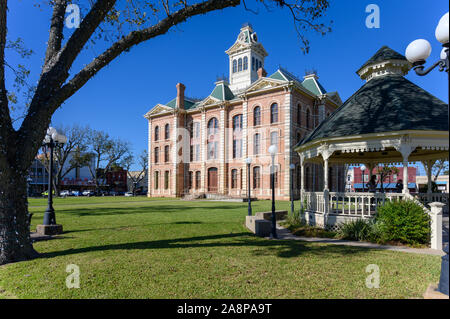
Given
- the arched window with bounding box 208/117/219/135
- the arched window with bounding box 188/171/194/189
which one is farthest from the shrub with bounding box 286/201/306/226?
the arched window with bounding box 188/171/194/189

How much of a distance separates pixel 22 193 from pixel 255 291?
5637 mm

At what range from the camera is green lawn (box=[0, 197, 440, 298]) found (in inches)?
177

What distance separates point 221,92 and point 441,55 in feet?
115

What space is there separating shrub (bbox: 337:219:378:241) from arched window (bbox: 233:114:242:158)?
87.0 ft

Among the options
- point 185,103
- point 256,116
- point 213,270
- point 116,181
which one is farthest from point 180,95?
point 116,181

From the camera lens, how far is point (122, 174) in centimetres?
8419

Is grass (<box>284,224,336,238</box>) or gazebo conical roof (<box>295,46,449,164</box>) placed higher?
gazebo conical roof (<box>295,46,449,164</box>)

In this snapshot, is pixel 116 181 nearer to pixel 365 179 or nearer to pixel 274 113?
pixel 274 113

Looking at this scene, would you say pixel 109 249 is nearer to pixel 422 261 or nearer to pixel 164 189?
pixel 422 261

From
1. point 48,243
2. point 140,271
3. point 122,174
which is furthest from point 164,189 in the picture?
point 122,174

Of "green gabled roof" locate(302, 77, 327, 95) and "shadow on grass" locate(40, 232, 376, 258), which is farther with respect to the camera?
"green gabled roof" locate(302, 77, 327, 95)

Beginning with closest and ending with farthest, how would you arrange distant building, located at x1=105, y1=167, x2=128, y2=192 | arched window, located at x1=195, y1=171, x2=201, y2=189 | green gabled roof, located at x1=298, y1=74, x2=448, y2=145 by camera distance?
1. green gabled roof, located at x1=298, y1=74, x2=448, y2=145
2. arched window, located at x1=195, y1=171, x2=201, y2=189
3. distant building, located at x1=105, y1=167, x2=128, y2=192

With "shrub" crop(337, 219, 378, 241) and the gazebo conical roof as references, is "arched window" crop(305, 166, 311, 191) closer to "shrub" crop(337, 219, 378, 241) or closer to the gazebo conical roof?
the gazebo conical roof

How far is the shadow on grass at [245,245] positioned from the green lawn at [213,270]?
26 mm
